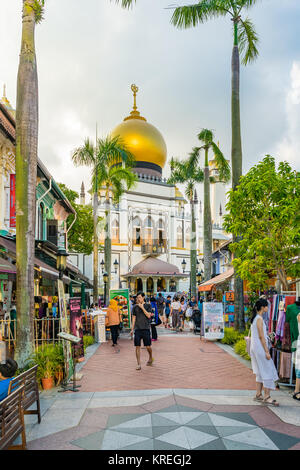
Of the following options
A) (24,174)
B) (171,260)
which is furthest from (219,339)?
(171,260)

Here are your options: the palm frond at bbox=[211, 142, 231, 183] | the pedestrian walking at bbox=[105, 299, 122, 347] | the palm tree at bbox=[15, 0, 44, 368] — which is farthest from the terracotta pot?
the palm frond at bbox=[211, 142, 231, 183]

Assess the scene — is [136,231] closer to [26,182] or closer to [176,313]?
[176,313]

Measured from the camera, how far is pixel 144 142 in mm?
47875

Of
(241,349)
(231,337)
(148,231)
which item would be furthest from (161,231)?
(241,349)

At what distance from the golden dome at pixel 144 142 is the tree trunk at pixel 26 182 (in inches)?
1502

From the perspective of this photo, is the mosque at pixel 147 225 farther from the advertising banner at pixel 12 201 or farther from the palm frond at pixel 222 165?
the advertising banner at pixel 12 201

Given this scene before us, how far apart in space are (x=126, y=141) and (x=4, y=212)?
34.7 meters

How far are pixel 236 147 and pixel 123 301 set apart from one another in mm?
7429

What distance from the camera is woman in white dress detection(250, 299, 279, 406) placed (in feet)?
21.9

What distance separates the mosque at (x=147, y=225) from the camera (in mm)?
44812

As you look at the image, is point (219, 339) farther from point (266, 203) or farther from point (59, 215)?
point (59, 215)

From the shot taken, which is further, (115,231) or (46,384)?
(115,231)

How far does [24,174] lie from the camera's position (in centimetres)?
858
